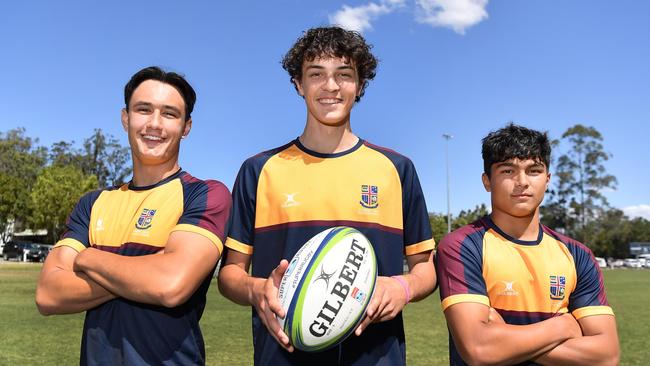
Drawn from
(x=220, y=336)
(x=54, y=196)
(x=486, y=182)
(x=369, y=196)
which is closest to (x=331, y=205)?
(x=369, y=196)

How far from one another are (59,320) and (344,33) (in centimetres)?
1259

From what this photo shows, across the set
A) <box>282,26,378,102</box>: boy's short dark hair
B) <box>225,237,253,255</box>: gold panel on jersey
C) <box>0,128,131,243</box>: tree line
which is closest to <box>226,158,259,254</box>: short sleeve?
<box>225,237,253,255</box>: gold panel on jersey

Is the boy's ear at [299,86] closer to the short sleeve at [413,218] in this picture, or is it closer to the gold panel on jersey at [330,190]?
the gold panel on jersey at [330,190]

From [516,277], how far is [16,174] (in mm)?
76745

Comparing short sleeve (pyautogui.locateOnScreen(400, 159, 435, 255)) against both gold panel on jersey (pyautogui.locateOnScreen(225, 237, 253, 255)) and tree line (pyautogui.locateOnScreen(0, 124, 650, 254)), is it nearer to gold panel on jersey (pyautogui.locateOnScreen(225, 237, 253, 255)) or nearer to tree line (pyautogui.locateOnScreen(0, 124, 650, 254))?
gold panel on jersey (pyautogui.locateOnScreen(225, 237, 253, 255))

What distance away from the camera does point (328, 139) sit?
3.22m

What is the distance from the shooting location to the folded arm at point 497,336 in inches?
118

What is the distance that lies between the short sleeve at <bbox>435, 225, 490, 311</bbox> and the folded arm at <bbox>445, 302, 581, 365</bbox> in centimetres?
6

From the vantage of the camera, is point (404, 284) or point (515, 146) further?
point (515, 146)

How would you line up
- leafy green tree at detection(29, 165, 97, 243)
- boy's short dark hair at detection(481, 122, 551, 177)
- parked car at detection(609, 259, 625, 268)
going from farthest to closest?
parked car at detection(609, 259, 625, 268) < leafy green tree at detection(29, 165, 97, 243) < boy's short dark hair at detection(481, 122, 551, 177)

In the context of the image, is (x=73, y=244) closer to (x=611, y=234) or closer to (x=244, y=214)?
(x=244, y=214)

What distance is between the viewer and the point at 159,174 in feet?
11.3

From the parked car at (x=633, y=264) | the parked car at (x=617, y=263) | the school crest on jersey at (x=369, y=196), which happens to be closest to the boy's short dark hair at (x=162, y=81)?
the school crest on jersey at (x=369, y=196)

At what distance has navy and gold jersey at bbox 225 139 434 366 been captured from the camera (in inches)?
116
